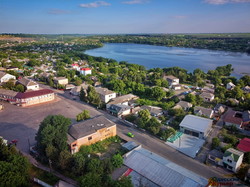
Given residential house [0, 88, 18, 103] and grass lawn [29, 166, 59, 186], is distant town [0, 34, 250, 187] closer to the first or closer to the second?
grass lawn [29, 166, 59, 186]

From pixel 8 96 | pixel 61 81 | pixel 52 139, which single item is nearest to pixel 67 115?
pixel 52 139

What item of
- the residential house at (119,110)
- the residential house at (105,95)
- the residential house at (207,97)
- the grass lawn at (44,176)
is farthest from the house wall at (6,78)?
the residential house at (207,97)

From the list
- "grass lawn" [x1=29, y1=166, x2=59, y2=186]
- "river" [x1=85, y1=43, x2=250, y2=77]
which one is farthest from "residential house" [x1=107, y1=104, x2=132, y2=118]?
"river" [x1=85, y1=43, x2=250, y2=77]

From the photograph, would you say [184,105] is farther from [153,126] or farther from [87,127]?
[87,127]

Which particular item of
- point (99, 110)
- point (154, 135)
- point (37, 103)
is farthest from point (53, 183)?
point (37, 103)

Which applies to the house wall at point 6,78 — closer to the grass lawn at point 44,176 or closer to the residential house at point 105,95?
the residential house at point 105,95
